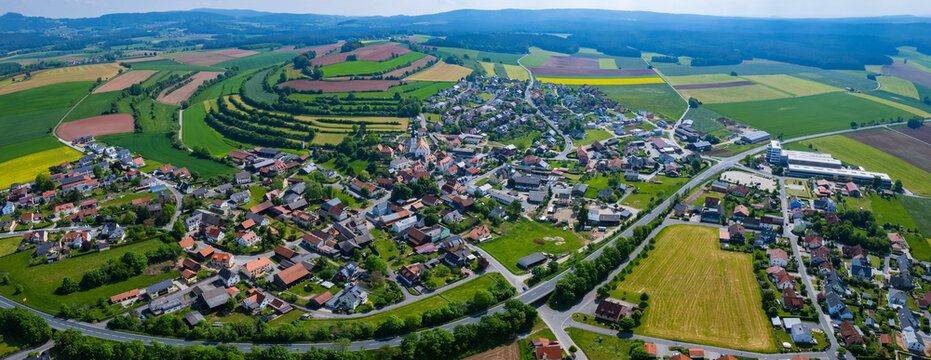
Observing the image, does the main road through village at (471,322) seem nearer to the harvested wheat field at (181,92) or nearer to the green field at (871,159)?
the green field at (871,159)

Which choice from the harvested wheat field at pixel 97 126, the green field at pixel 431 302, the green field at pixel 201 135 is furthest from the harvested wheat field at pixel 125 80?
the green field at pixel 431 302

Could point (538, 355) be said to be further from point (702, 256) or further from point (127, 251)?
point (127, 251)

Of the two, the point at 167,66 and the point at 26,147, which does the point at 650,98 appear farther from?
the point at 167,66

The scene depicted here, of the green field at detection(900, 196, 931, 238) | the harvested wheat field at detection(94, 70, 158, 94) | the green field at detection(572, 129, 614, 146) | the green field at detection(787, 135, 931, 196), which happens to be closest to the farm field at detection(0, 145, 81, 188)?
the harvested wheat field at detection(94, 70, 158, 94)

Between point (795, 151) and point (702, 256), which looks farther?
point (795, 151)

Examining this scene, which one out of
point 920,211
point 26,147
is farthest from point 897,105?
point 26,147

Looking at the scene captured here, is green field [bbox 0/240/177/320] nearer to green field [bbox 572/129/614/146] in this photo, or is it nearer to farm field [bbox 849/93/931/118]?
green field [bbox 572/129/614/146]

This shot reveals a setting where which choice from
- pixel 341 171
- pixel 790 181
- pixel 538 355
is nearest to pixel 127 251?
pixel 341 171
